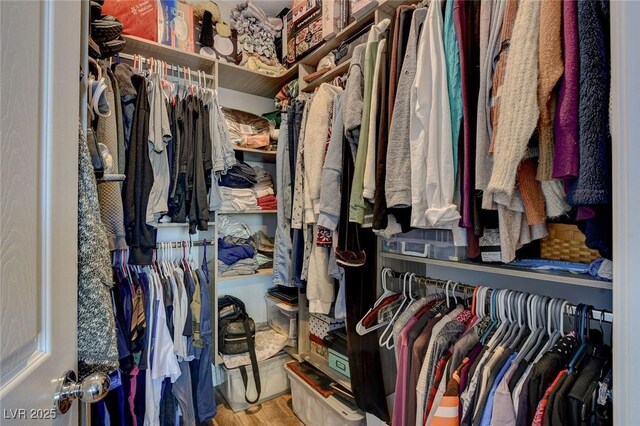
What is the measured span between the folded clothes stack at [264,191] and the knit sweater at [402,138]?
1232 mm

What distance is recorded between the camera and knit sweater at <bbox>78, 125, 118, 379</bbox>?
0.63m

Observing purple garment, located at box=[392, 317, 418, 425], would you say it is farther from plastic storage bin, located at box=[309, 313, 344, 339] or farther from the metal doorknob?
the metal doorknob

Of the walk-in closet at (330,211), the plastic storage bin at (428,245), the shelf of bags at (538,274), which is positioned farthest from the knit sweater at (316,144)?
the shelf of bags at (538,274)

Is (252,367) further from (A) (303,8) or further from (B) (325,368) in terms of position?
(A) (303,8)

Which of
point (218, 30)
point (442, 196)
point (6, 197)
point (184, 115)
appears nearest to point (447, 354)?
point (442, 196)

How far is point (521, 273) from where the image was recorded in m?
0.85

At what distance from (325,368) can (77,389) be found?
4.48ft

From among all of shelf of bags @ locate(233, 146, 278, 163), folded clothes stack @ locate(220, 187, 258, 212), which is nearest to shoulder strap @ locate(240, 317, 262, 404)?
folded clothes stack @ locate(220, 187, 258, 212)

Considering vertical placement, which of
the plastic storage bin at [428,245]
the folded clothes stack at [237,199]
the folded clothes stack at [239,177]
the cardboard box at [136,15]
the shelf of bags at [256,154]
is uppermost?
the cardboard box at [136,15]

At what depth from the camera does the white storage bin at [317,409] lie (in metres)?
1.38

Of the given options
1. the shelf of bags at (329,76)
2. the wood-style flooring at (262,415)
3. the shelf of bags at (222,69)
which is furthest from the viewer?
the wood-style flooring at (262,415)

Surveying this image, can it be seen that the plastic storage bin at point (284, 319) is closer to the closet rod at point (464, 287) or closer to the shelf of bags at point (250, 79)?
the closet rod at point (464, 287)

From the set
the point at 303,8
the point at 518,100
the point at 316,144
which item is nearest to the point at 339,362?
the point at 316,144

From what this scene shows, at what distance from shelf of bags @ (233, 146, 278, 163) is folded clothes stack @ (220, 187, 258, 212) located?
260 mm
